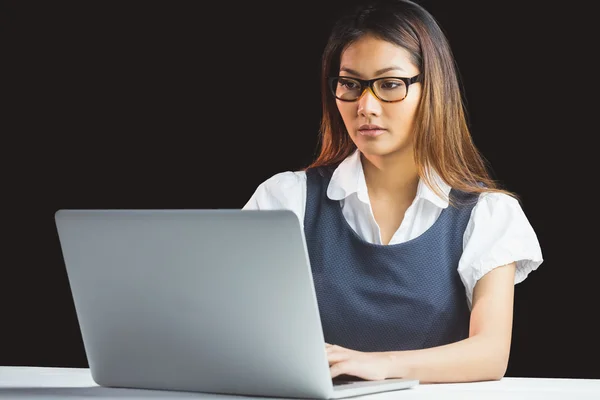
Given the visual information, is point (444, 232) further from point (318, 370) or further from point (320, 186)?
point (318, 370)

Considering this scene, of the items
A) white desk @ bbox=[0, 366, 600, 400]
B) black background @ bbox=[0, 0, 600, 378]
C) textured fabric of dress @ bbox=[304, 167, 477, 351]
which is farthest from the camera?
black background @ bbox=[0, 0, 600, 378]

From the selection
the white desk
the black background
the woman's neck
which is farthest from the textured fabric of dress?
the black background

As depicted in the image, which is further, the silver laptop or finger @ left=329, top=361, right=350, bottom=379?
finger @ left=329, top=361, right=350, bottom=379

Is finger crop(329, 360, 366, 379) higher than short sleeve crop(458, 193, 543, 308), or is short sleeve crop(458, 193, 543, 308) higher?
finger crop(329, 360, 366, 379)

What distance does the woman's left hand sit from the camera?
1.47m

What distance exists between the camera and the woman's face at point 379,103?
207 centimetres

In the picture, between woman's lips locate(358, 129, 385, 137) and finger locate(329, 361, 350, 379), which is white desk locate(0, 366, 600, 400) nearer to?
finger locate(329, 361, 350, 379)

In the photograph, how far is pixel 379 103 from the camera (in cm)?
206

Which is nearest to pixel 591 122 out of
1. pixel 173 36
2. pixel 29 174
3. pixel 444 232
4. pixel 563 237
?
pixel 563 237

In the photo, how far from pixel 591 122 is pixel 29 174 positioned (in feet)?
5.73

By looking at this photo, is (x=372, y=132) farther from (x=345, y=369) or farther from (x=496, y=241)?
(x=345, y=369)

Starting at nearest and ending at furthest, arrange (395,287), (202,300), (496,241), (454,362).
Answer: (202,300) < (454,362) < (496,241) < (395,287)

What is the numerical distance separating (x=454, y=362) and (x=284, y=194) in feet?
2.23

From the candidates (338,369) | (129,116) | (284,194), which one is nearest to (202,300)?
(338,369)
